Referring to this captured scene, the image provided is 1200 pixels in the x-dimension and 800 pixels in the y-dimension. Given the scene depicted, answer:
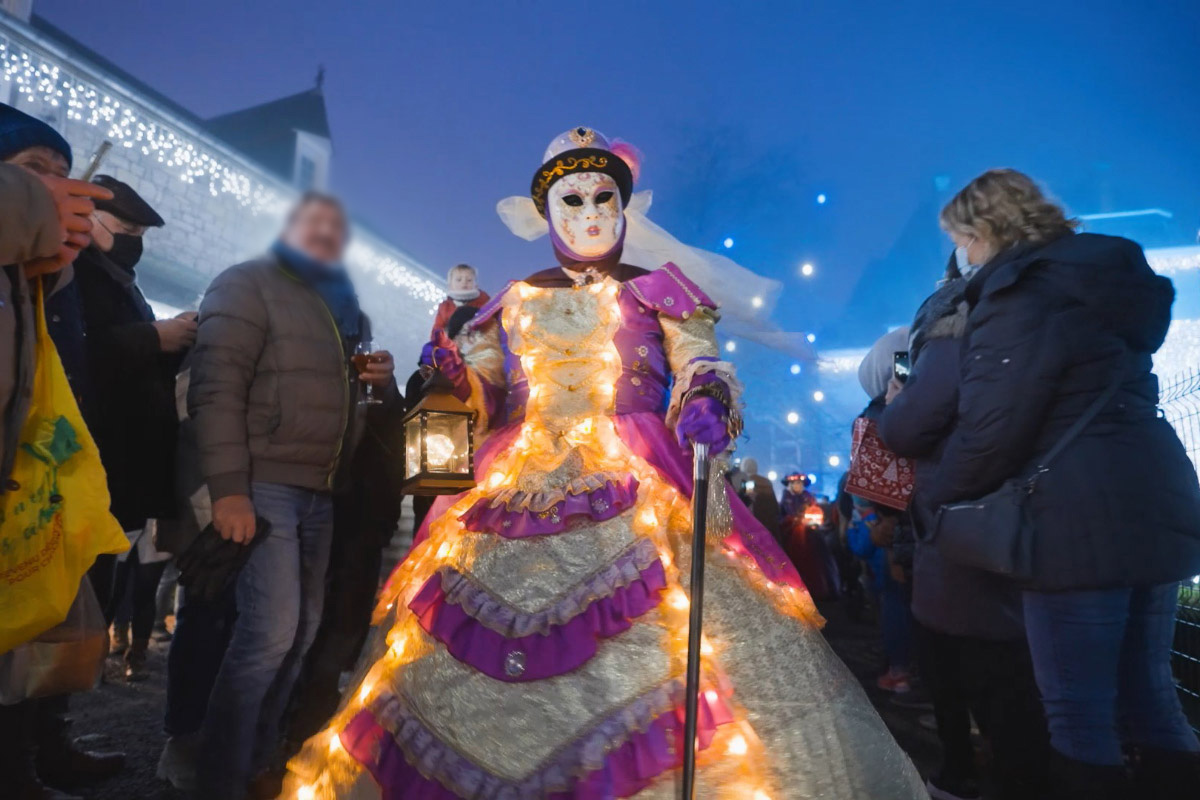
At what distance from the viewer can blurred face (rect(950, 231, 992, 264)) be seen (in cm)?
250

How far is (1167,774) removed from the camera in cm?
185

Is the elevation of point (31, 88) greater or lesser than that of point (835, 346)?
lesser

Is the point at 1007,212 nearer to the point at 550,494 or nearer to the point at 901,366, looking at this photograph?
the point at 901,366

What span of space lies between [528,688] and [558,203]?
1.95 metres

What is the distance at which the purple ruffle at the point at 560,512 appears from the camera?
6.89 ft

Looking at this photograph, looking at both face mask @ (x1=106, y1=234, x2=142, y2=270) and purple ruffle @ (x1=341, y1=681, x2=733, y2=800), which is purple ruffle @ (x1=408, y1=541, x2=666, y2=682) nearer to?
purple ruffle @ (x1=341, y1=681, x2=733, y2=800)

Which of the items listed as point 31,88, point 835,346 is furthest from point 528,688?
point 835,346

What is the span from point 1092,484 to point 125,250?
3.93 m

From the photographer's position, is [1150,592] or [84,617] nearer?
[84,617]

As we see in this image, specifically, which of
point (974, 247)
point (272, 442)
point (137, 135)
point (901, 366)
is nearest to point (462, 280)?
point (272, 442)

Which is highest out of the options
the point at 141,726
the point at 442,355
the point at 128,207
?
the point at 128,207

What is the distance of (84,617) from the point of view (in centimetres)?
177

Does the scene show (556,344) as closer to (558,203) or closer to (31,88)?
(558,203)

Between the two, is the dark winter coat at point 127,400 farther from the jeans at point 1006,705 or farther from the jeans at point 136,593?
the jeans at point 1006,705
